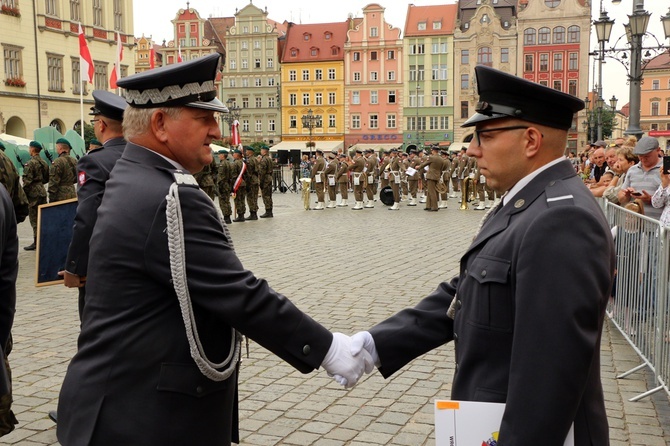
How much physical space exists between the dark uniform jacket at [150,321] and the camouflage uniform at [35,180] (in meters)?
13.3

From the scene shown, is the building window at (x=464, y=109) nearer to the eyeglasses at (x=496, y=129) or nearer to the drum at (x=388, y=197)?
the drum at (x=388, y=197)

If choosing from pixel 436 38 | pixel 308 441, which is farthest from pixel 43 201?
pixel 436 38

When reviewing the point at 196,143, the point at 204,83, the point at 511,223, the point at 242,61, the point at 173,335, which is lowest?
the point at 173,335

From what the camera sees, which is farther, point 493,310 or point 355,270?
point 355,270

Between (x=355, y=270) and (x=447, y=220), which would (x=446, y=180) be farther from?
(x=355, y=270)

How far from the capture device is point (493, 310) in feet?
7.36

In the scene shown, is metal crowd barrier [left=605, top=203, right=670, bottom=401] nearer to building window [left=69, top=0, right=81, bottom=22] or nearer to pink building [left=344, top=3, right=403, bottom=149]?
building window [left=69, top=0, right=81, bottom=22]

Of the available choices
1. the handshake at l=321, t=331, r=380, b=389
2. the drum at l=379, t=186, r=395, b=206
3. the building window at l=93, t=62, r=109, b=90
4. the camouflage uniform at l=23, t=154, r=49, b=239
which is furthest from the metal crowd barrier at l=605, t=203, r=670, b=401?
the building window at l=93, t=62, r=109, b=90

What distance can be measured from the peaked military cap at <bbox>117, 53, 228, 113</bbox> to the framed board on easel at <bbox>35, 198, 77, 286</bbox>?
3.11 m

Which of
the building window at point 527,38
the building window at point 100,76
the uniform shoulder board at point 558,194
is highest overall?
the building window at point 527,38

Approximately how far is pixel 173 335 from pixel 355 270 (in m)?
8.71

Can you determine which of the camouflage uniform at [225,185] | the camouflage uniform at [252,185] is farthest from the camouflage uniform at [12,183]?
the camouflage uniform at [252,185]

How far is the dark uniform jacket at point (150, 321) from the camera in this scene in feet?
7.79

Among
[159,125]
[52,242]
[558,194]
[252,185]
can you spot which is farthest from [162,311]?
[252,185]
